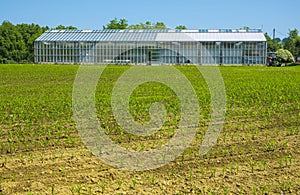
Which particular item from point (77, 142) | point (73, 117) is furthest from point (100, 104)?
point (77, 142)

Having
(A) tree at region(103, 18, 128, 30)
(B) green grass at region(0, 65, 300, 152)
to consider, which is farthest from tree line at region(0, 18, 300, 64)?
(B) green grass at region(0, 65, 300, 152)

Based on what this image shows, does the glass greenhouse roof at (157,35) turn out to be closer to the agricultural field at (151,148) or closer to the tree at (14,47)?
the tree at (14,47)

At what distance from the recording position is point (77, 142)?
899cm

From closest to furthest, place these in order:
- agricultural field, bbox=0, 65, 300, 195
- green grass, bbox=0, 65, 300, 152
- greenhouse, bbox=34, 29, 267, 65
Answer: agricultural field, bbox=0, 65, 300, 195 → green grass, bbox=0, 65, 300, 152 → greenhouse, bbox=34, 29, 267, 65

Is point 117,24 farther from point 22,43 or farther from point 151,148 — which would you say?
point 151,148

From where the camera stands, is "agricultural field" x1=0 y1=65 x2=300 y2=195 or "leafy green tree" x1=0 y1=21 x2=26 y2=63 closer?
"agricultural field" x1=0 y1=65 x2=300 y2=195

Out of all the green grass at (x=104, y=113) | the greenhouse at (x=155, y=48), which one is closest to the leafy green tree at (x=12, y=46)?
the greenhouse at (x=155, y=48)

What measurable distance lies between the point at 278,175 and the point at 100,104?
356 inches

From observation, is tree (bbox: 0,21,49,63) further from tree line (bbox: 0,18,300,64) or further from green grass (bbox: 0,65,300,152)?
green grass (bbox: 0,65,300,152)

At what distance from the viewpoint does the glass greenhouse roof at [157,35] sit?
60.0 meters

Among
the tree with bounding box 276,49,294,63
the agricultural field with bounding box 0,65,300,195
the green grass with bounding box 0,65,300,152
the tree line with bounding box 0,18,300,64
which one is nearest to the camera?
the agricultural field with bounding box 0,65,300,195

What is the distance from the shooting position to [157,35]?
6184 cm

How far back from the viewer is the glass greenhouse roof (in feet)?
197

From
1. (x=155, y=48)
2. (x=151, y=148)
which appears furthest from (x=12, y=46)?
(x=151, y=148)
